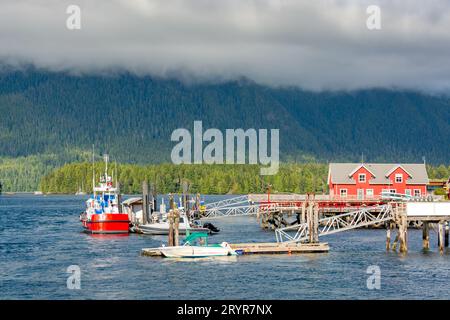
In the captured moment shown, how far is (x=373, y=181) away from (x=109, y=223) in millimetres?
44597

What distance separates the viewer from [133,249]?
317 feet

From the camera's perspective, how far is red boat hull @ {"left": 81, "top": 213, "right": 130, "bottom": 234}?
118m

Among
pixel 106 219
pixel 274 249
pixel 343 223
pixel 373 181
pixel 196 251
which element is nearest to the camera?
pixel 196 251

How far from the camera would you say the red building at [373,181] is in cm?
13712

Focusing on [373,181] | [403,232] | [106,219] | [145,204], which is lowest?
[403,232]

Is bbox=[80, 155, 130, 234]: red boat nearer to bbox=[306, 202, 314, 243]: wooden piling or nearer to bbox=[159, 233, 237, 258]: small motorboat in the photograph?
bbox=[159, 233, 237, 258]: small motorboat

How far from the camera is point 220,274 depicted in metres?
74.7

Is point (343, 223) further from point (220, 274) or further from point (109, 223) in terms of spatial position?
point (109, 223)

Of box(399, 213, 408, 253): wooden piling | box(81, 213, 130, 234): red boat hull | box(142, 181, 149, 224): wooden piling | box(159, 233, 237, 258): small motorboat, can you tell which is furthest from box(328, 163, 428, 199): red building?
box(159, 233, 237, 258): small motorboat

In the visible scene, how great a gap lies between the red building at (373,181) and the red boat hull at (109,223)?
36870 mm

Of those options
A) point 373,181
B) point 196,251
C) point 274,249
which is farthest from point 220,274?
point 373,181

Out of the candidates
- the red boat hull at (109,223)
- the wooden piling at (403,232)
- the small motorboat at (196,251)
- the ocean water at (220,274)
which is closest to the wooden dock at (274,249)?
the ocean water at (220,274)

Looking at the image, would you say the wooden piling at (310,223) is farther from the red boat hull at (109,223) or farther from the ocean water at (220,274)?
the red boat hull at (109,223)
